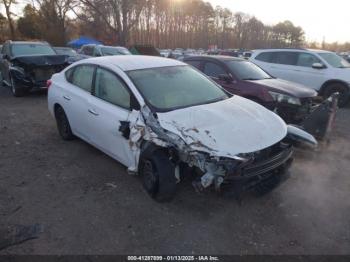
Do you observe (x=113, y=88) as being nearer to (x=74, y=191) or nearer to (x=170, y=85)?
(x=170, y=85)

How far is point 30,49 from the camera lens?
10719 mm

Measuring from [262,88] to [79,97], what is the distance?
3613mm

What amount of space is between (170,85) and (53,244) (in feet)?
7.86

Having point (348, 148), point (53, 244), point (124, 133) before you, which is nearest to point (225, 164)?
point (124, 133)

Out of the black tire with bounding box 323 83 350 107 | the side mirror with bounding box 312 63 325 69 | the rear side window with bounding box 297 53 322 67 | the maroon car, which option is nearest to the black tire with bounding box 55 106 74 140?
the maroon car

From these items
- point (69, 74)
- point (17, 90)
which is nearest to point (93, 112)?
point (69, 74)

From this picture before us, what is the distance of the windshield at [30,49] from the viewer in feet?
34.2

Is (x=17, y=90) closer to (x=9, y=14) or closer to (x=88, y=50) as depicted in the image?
(x=88, y=50)

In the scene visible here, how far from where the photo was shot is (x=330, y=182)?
4270 millimetres

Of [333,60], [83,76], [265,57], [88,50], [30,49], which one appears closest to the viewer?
[83,76]

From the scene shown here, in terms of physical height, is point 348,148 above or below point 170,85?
below

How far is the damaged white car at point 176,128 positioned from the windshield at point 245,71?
2.21 m

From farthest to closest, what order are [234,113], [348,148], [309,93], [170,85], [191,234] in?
[309,93]
[348,148]
[170,85]
[234,113]
[191,234]

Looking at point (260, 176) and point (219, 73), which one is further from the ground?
point (219, 73)
